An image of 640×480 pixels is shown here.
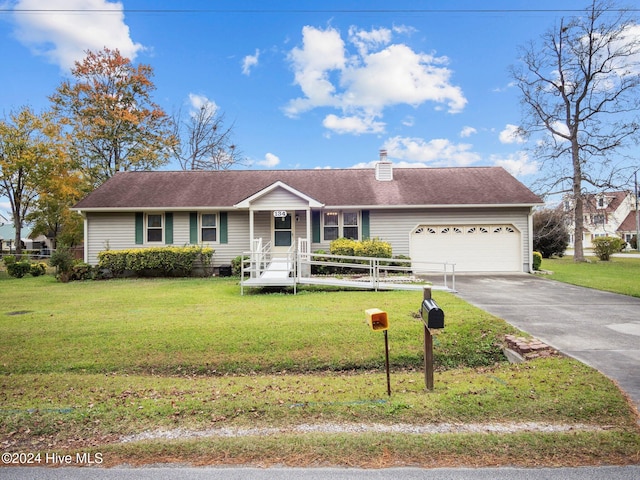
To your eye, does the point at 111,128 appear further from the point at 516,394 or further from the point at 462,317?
the point at 516,394

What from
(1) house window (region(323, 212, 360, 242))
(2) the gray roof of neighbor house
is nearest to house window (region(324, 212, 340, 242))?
(1) house window (region(323, 212, 360, 242))

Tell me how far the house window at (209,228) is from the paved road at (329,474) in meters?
13.8

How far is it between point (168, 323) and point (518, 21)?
52.3ft

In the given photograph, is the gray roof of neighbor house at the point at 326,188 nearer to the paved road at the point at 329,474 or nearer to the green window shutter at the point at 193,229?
the green window shutter at the point at 193,229

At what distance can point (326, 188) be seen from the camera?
17.5 m

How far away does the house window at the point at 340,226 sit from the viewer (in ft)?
53.2

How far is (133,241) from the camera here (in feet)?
53.3

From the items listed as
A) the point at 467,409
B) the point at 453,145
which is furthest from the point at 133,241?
the point at 453,145

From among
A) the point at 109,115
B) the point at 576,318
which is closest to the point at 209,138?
the point at 109,115

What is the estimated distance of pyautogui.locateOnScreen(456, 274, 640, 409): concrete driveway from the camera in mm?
5066

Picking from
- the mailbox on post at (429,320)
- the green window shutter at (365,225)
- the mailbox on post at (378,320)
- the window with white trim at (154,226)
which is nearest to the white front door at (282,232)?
the green window shutter at (365,225)

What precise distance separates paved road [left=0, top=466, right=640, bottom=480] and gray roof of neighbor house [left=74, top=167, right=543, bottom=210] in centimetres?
1343

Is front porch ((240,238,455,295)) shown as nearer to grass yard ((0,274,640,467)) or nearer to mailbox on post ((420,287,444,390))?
grass yard ((0,274,640,467))

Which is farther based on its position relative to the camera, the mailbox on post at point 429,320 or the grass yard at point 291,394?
the mailbox on post at point 429,320
